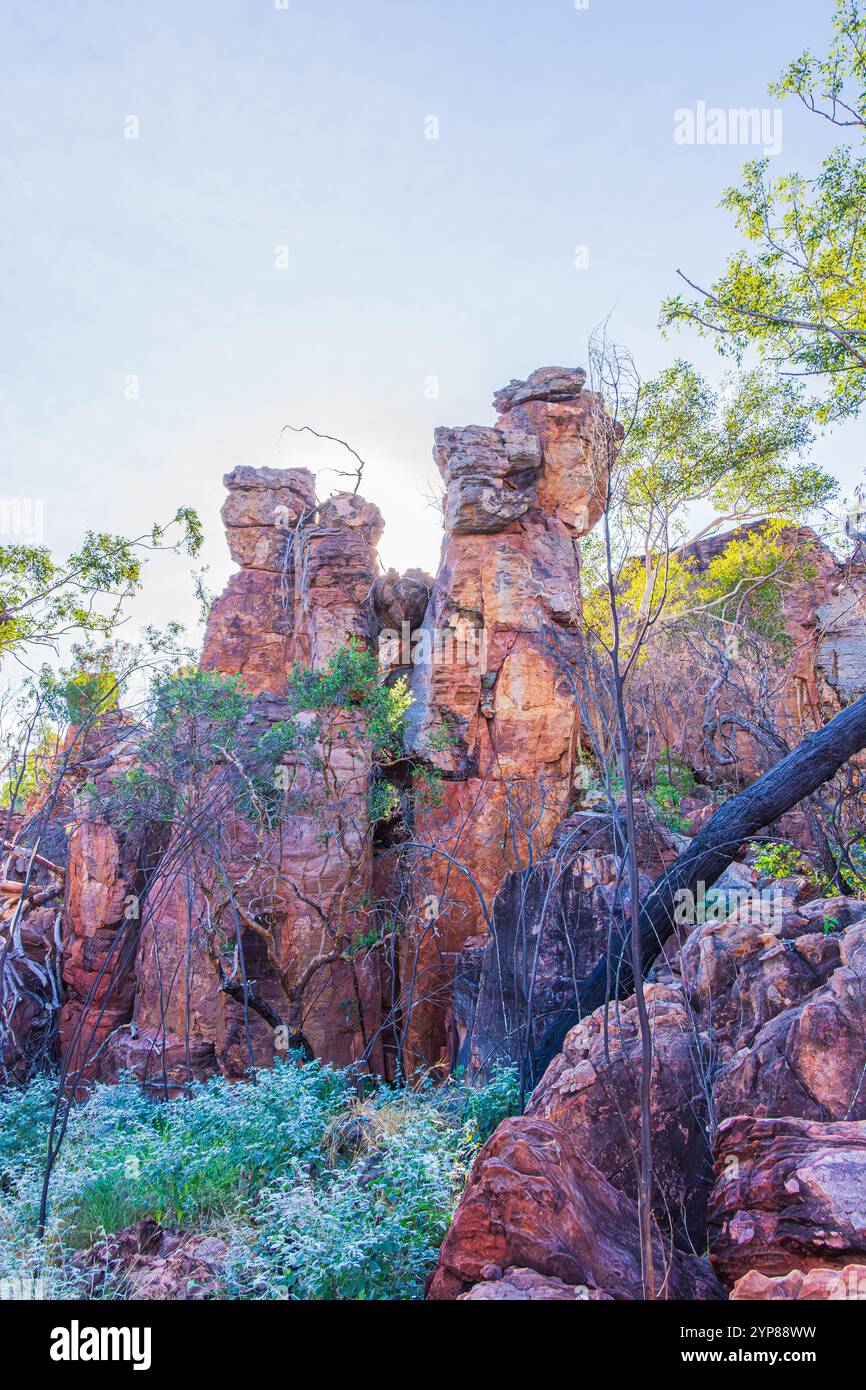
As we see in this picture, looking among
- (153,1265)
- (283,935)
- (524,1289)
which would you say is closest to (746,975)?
(524,1289)

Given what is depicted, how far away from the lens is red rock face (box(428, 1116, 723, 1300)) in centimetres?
353

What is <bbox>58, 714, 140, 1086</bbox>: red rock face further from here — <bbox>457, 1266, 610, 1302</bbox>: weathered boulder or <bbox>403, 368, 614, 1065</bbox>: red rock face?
<bbox>457, 1266, 610, 1302</bbox>: weathered boulder

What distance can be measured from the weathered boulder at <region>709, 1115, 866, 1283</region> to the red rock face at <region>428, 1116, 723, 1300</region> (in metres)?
0.26

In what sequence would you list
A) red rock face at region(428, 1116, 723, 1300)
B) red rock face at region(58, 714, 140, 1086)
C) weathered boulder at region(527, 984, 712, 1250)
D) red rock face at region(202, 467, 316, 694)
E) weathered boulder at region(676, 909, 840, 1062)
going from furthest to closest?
red rock face at region(202, 467, 316, 694) → red rock face at region(58, 714, 140, 1086) → weathered boulder at region(676, 909, 840, 1062) → weathered boulder at region(527, 984, 712, 1250) → red rock face at region(428, 1116, 723, 1300)

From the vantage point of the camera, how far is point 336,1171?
5734mm

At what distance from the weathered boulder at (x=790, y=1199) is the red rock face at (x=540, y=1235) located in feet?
0.85

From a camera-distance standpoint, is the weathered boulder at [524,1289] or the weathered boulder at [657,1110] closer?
the weathered boulder at [524,1289]

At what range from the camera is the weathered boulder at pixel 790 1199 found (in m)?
3.35

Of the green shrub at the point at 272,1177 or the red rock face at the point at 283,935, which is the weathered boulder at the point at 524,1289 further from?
the red rock face at the point at 283,935

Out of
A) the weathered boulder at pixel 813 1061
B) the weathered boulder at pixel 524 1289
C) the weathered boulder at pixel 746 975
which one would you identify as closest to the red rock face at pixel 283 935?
the weathered boulder at pixel 746 975

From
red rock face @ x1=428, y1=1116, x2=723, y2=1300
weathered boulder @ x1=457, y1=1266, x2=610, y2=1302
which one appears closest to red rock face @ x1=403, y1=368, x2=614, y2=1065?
red rock face @ x1=428, y1=1116, x2=723, y2=1300
